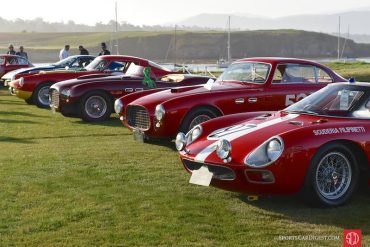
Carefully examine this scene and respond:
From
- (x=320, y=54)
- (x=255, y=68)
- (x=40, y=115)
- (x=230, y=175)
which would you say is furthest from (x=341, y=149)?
(x=320, y=54)

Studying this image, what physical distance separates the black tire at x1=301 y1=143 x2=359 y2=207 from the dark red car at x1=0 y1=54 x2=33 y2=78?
17911 mm

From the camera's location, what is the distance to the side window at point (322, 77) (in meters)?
10.3

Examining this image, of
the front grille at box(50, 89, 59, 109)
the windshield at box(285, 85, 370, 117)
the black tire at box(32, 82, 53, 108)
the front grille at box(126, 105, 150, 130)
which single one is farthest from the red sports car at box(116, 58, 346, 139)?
the black tire at box(32, 82, 53, 108)

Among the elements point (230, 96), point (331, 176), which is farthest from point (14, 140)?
point (331, 176)

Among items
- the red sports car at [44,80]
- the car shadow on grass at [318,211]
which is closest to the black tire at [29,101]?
the red sports car at [44,80]

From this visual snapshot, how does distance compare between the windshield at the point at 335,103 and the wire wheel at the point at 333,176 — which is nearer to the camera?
the wire wheel at the point at 333,176

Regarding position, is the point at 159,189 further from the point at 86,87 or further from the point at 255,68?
the point at 86,87

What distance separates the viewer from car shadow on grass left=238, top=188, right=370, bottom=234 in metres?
5.42

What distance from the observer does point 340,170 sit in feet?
19.3

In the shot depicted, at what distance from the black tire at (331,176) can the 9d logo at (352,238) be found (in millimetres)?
763

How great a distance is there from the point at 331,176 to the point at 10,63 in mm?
18155

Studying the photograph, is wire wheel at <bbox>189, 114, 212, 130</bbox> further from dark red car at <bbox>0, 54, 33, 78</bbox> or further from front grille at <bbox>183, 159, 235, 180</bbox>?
dark red car at <bbox>0, 54, 33, 78</bbox>

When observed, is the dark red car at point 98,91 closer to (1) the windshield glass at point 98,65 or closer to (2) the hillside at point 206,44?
(1) the windshield glass at point 98,65

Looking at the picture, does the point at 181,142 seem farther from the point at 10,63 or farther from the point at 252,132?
the point at 10,63
